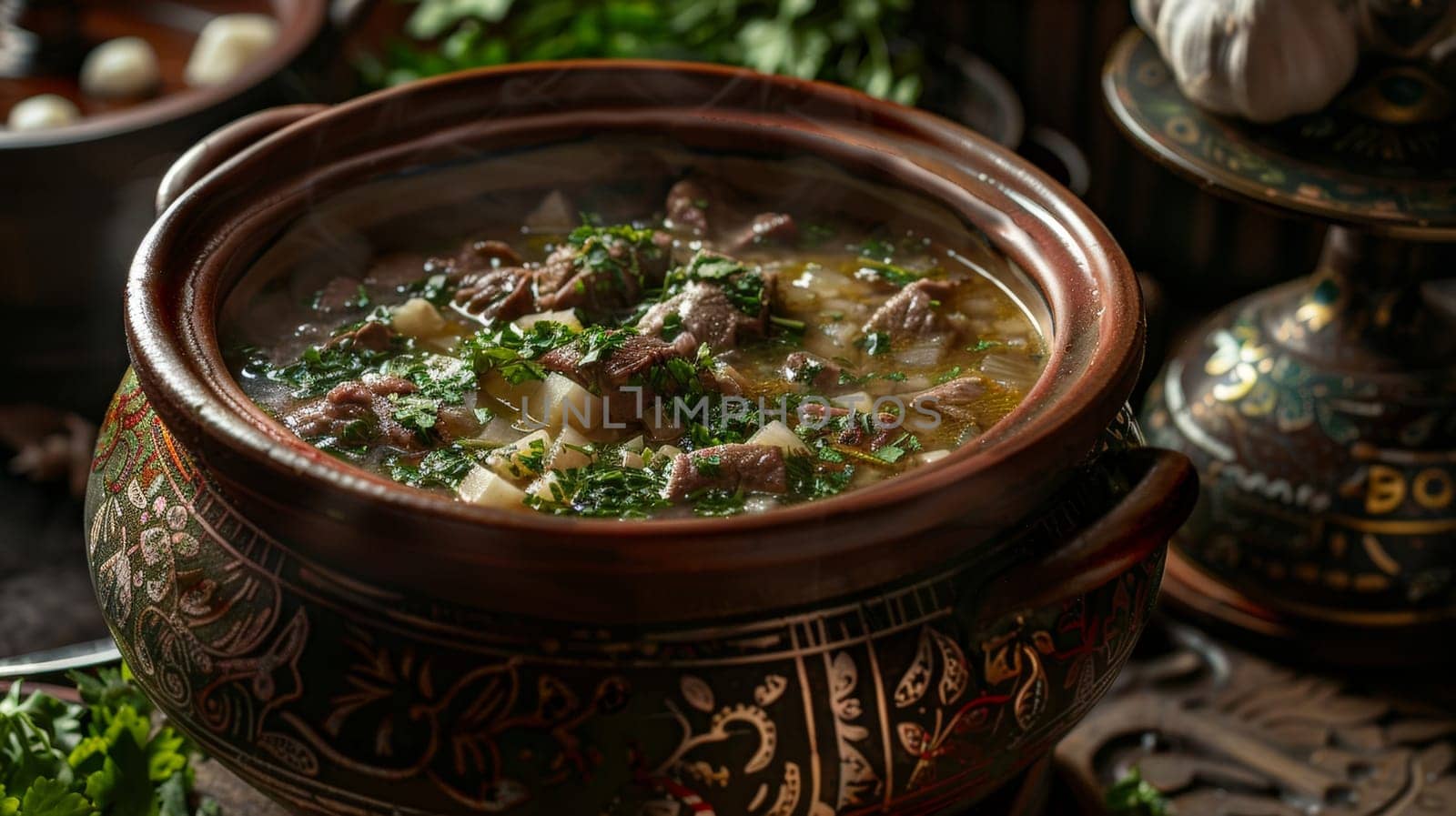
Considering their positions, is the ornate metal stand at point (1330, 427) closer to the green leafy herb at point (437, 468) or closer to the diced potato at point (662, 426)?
the diced potato at point (662, 426)

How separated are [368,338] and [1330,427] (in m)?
2.33

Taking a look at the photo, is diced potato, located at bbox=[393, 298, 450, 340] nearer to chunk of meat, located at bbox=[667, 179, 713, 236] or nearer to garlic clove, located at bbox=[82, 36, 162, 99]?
chunk of meat, located at bbox=[667, 179, 713, 236]

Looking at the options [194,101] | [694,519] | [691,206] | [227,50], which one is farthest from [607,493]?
[227,50]

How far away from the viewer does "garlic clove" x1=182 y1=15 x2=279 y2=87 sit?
487 centimetres

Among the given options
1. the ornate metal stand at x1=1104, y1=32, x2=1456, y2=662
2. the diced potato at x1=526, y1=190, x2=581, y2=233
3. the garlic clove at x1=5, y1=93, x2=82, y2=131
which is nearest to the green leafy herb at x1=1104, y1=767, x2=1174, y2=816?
the ornate metal stand at x1=1104, y1=32, x2=1456, y2=662

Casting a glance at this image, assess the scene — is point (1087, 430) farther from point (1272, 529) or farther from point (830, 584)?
point (1272, 529)

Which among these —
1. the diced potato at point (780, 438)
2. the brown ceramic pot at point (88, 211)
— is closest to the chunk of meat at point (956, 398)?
the diced potato at point (780, 438)

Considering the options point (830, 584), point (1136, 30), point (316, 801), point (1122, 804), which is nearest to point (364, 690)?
point (316, 801)

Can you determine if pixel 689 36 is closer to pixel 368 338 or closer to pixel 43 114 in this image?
pixel 43 114

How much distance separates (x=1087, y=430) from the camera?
6.36ft

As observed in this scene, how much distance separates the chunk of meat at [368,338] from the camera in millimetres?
2533

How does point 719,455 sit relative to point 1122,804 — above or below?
above

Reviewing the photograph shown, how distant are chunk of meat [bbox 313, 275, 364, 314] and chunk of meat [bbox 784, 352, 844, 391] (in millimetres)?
785

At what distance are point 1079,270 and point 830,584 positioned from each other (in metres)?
0.76
